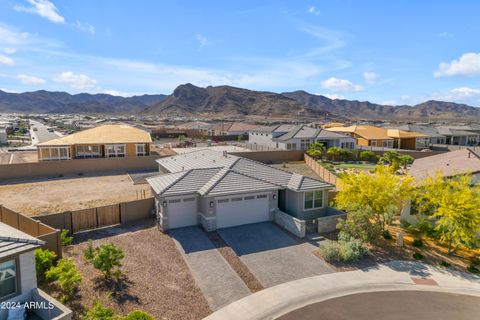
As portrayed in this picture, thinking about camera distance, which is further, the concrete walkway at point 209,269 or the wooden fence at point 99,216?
the wooden fence at point 99,216

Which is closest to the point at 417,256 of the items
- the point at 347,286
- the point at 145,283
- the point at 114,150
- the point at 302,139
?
the point at 347,286

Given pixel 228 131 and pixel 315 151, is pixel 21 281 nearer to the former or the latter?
pixel 315 151

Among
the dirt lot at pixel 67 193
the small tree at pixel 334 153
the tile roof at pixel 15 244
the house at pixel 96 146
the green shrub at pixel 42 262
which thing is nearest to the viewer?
the tile roof at pixel 15 244

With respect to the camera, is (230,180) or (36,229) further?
(230,180)

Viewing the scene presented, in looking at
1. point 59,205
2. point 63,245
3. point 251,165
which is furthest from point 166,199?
point 59,205

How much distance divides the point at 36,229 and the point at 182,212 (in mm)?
7724

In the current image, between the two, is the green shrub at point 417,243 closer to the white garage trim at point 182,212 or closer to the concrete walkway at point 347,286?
the concrete walkway at point 347,286

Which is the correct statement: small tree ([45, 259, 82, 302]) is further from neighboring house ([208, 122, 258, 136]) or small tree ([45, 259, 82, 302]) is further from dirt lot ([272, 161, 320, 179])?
neighboring house ([208, 122, 258, 136])

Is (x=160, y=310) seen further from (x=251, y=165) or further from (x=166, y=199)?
(x=251, y=165)

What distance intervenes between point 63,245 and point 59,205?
9415mm

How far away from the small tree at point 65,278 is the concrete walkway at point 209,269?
4870 mm

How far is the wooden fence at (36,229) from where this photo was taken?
14.8m

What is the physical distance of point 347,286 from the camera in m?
14.1

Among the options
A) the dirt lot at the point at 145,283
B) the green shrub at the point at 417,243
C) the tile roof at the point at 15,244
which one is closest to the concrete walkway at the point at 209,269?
the dirt lot at the point at 145,283
